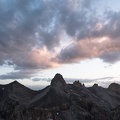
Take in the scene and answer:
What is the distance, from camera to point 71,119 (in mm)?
181375

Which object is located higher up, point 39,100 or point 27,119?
point 39,100

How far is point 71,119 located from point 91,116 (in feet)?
73.6

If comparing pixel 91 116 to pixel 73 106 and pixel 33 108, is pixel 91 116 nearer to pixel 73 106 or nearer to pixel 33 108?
pixel 73 106

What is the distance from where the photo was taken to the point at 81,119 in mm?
187250

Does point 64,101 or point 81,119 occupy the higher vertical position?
point 64,101

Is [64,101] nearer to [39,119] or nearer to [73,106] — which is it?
[73,106]

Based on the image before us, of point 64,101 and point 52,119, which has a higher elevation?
point 64,101

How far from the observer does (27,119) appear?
187m

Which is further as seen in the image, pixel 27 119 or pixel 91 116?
pixel 91 116

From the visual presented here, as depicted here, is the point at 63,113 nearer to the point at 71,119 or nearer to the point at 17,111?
the point at 71,119

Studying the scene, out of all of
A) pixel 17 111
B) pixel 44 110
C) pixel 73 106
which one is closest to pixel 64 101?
pixel 73 106

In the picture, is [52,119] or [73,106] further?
[73,106]

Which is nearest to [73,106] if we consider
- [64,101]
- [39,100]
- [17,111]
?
[64,101]

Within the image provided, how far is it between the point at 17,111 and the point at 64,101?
106 feet
